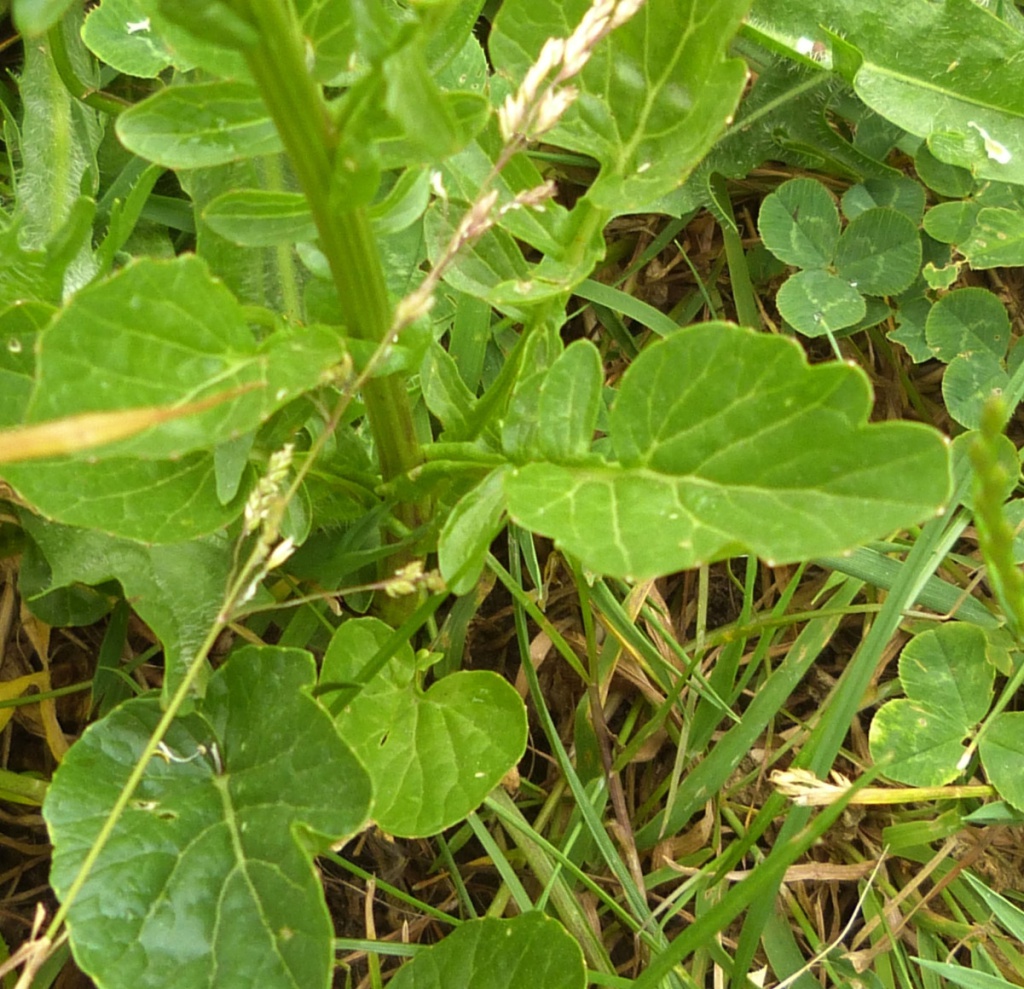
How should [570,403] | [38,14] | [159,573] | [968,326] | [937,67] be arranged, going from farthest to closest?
1. [968,326]
2. [937,67]
3. [159,573]
4. [570,403]
5. [38,14]

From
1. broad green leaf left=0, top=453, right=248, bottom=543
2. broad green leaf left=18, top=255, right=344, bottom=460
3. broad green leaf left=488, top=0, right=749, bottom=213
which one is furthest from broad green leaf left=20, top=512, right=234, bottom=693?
broad green leaf left=488, top=0, right=749, bottom=213

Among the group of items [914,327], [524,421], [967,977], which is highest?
[524,421]

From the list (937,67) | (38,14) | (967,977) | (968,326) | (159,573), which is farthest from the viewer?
(968,326)

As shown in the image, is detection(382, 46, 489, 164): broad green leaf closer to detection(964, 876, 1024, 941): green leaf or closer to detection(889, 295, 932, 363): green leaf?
detection(889, 295, 932, 363): green leaf

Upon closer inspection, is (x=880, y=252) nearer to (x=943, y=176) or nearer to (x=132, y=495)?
(x=943, y=176)

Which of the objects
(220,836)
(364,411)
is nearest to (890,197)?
(364,411)

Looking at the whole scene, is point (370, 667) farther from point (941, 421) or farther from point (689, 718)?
point (941, 421)

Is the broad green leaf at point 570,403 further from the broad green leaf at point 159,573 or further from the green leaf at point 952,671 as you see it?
the green leaf at point 952,671
